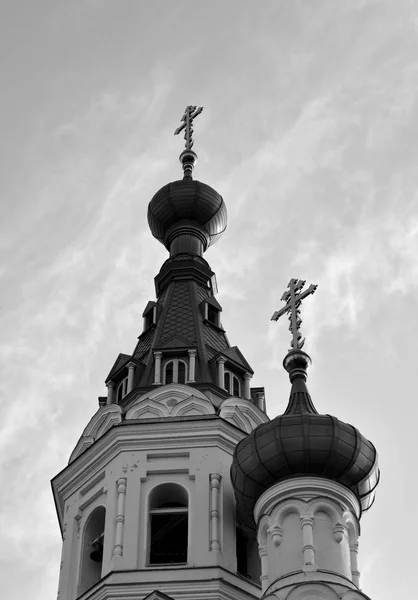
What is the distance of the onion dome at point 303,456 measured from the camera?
1709 cm

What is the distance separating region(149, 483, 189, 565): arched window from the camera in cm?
1792

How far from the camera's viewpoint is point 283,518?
16844mm

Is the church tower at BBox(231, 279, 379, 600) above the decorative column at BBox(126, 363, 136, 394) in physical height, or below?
below

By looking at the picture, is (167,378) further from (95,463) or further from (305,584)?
(305,584)

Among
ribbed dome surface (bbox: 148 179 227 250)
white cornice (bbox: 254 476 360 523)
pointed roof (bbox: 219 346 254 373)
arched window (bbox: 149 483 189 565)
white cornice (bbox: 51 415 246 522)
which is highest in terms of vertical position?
ribbed dome surface (bbox: 148 179 227 250)

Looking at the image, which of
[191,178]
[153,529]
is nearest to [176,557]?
[153,529]

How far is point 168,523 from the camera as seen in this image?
18172mm

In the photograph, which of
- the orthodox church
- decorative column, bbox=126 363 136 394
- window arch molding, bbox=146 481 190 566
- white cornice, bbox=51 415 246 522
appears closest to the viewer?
the orthodox church

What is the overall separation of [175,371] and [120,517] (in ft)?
10.6

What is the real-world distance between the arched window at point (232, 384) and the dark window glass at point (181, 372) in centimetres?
57

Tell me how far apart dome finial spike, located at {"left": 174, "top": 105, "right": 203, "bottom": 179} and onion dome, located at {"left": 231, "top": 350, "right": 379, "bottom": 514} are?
9.37 metres

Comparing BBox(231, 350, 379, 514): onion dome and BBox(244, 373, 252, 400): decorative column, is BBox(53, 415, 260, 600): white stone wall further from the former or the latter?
BBox(244, 373, 252, 400): decorative column

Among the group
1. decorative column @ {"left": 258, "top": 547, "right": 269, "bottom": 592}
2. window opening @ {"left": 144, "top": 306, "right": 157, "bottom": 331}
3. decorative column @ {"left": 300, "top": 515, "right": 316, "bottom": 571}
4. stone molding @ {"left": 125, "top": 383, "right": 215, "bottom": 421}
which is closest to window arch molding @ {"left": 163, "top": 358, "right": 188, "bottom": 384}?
stone molding @ {"left": 125, "top": 383, "right": 215, "bottom": 421}

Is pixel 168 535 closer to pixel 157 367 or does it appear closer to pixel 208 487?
pixel 208 487
